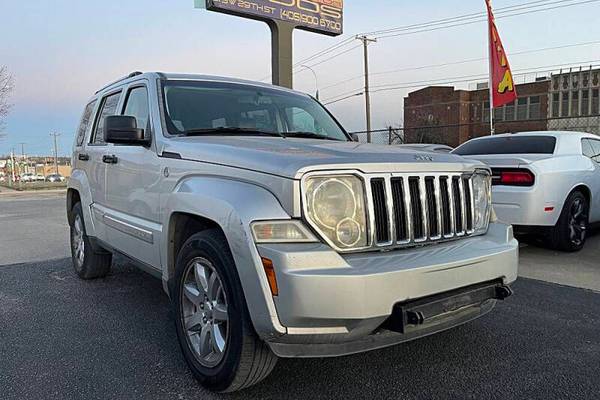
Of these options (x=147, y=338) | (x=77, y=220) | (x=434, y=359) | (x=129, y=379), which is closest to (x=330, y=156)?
(x=434, y=359)

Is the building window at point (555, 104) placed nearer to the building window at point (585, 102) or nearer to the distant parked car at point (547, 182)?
the building window at point (585, 102)

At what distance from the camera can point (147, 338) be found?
3486mm

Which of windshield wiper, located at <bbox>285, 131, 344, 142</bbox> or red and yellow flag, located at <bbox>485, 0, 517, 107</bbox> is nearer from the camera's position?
windshield wiper, located at <bbox>285, 131, 344, 142</bbox>

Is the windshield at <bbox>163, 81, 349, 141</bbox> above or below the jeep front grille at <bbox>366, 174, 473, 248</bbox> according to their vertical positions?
above

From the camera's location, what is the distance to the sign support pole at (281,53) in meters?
15.6

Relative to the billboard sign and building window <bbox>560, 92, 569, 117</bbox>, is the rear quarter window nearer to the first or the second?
the billboard sign

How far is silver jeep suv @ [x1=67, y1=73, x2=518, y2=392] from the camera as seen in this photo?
2203 mm

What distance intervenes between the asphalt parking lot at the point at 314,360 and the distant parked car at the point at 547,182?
113 cm

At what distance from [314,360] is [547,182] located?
4.06 meters

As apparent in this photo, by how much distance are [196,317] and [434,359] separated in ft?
4.98

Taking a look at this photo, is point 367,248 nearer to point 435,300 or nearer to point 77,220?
point 435,300

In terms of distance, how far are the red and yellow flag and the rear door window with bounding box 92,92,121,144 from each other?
1194cm

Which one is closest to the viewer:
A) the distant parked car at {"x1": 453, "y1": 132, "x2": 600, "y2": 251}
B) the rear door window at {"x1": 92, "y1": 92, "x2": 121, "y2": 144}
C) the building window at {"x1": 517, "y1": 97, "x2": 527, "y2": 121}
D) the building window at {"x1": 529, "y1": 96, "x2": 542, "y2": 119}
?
the rear door window at {"x1": 92, "y1": 92, "x2": 121, "y2": 144}

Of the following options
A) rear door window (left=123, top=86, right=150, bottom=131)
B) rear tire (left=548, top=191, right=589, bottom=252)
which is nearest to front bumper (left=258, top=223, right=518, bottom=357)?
rear door window (left=123, top=86, right=150, bottom=131)
